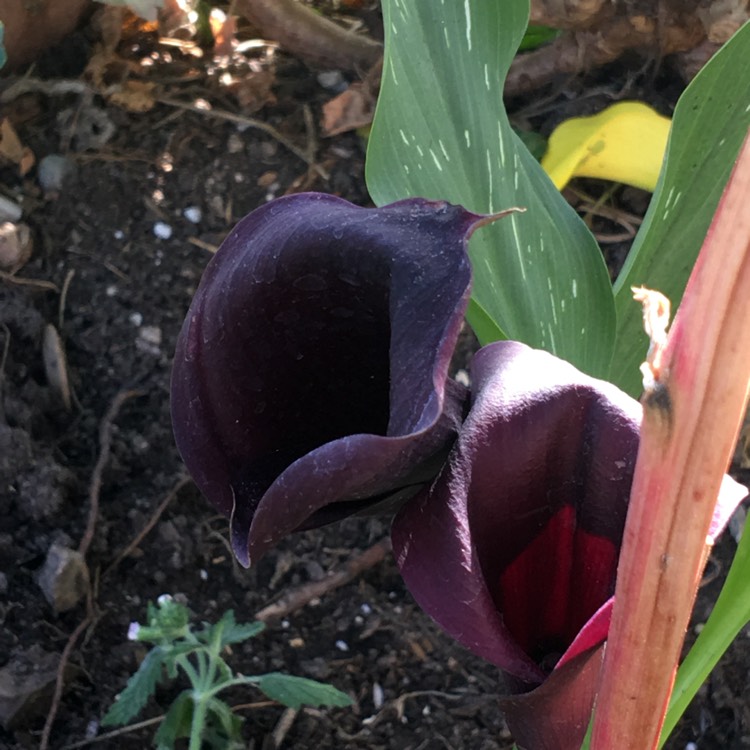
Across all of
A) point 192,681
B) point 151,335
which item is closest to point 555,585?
point 192,681

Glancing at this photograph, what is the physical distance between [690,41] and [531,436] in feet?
2.47

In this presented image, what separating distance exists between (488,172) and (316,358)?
0.74 ft

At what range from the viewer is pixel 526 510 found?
1.38ft

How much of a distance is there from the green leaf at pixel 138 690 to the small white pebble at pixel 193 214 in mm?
487

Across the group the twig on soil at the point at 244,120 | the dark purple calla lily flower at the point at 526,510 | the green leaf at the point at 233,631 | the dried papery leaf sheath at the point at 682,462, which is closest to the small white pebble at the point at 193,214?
the twig on soil at the point at 244,120

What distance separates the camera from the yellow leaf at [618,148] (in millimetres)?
923

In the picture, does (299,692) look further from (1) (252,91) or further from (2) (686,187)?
(1) (252,91)

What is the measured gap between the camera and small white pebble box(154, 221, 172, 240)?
95cm

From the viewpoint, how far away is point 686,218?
63 cm

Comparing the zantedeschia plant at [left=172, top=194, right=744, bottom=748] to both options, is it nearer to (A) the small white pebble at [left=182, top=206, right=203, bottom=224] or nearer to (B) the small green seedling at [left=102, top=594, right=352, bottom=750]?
(B) the small green seedling at [left=102, top=594, right=352, bottom=750]

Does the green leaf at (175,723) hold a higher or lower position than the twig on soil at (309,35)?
lower

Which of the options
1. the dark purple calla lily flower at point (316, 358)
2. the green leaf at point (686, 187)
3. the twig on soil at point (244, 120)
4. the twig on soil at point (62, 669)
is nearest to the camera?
the dark purple calla lily flower at point (316, 358)

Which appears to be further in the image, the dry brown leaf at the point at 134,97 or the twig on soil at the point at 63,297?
the dry brown leaf at the point at 134,97

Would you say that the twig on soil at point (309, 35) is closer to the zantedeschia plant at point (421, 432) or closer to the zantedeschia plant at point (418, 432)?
the zantedeschia plant at point (421, 432)
